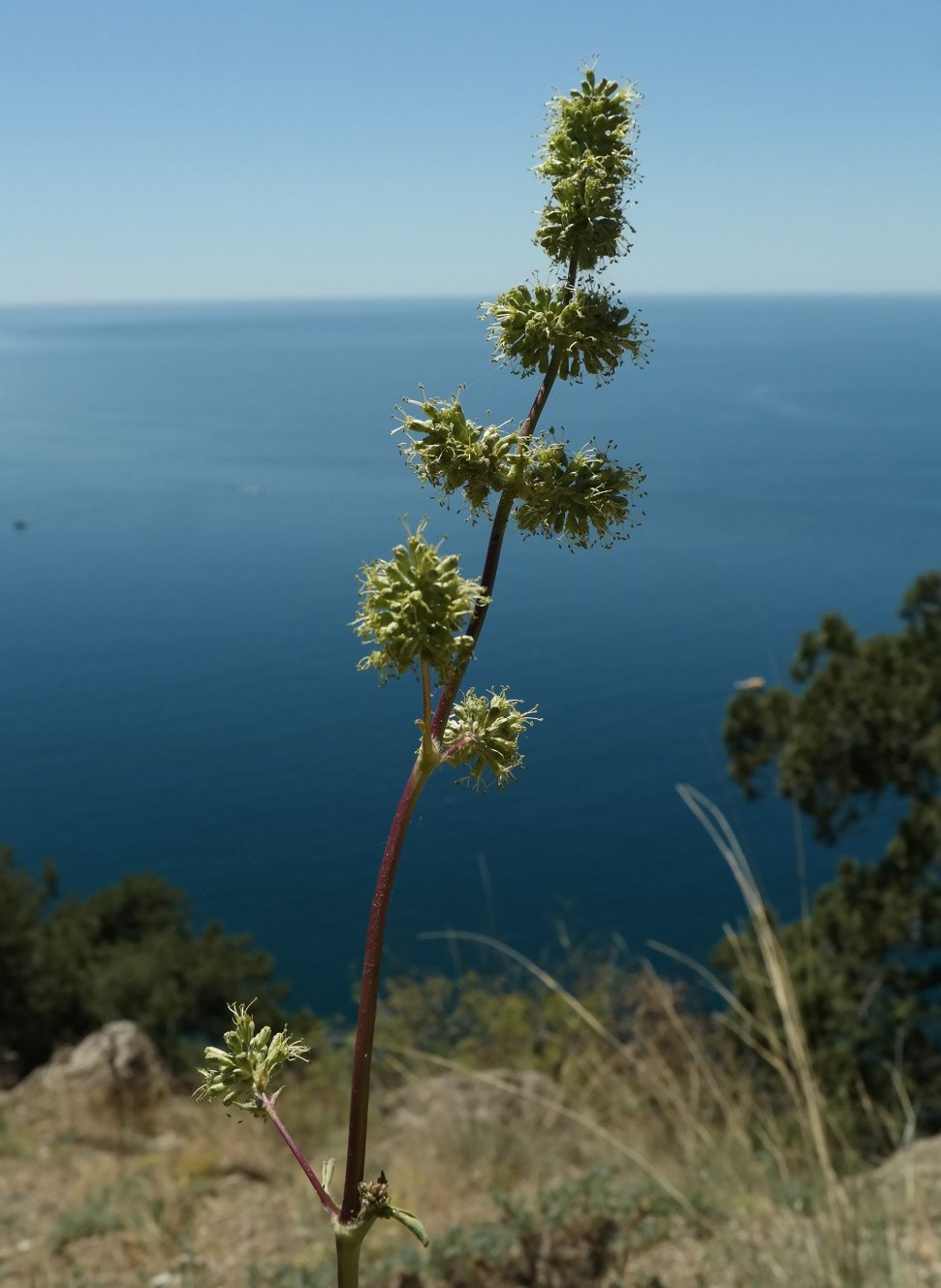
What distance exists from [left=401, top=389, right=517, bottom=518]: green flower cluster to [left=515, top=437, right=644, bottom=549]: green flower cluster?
0.19ft

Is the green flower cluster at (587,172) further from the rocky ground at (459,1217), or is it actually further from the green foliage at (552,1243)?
the green foliage at (552,1243)

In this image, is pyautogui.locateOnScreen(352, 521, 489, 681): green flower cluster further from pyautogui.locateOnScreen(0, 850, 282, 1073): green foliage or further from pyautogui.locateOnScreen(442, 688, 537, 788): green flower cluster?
pyautogui.locateOnScreen(0, 850, 282, 1073): green foliage

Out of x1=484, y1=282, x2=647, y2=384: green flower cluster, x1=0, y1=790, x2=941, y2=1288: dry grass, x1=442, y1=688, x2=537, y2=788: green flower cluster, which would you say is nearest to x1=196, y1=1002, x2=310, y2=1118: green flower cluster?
x1=442, y1=688, x2=537, y2=788: green flower cluster

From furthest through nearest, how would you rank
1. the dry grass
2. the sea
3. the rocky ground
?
the sea < the rocky ground < the dry grass

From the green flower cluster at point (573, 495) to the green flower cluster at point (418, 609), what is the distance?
0.25 metres

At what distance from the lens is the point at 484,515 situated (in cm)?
183

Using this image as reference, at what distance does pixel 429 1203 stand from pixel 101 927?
2468 centimetres

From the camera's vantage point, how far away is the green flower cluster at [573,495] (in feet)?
5.99

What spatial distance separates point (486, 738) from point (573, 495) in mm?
423

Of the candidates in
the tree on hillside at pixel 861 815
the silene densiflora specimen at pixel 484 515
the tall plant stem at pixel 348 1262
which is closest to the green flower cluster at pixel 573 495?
the silene densiflora specimen at pixel 484 515

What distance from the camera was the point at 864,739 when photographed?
1998cm

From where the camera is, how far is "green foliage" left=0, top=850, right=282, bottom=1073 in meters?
25.5

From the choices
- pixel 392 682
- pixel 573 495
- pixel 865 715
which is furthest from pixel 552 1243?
pixel 392 682

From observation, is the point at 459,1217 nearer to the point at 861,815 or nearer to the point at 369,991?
the point at 369,991
